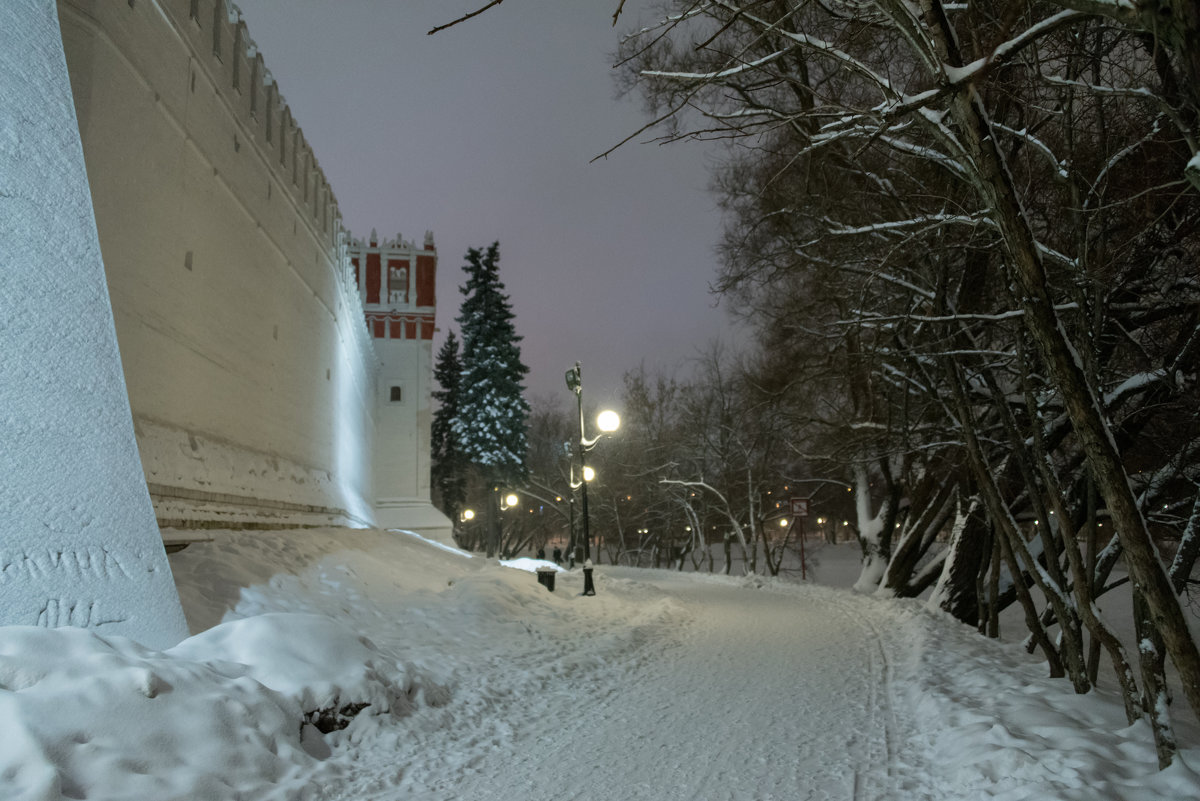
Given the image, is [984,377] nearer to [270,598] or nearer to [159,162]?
[270,598]

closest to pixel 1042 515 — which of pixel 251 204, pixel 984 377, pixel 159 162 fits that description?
pixel 984 377

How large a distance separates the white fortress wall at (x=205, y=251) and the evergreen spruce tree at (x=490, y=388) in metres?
18.0

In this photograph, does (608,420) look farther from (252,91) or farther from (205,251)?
(252,91)

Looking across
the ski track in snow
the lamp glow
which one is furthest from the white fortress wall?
the lamp glow

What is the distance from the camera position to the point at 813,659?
29.0 ft

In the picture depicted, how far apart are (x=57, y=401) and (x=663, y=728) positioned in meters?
4.79

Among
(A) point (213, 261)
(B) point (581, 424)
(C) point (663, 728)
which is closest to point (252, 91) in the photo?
(A) point (213, 261)

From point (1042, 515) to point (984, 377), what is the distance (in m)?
1.46

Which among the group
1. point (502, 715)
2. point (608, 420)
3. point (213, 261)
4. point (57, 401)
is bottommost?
point (502, 715)

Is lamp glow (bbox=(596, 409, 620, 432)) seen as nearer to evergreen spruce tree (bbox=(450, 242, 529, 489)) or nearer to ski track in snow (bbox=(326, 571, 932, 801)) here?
ski track in snow (bbox=(326, 571, 932, 801))

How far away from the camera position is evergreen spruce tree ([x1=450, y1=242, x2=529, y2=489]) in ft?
116

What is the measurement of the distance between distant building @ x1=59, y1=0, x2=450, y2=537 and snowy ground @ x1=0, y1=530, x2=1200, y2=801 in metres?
1.76

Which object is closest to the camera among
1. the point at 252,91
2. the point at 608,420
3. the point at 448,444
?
the point at 252,91

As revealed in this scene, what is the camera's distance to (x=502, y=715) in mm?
6191
